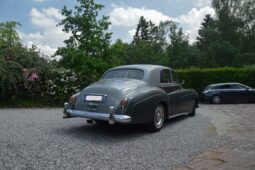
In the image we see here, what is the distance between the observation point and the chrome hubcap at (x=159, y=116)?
7.78 metres

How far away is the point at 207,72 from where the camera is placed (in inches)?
971

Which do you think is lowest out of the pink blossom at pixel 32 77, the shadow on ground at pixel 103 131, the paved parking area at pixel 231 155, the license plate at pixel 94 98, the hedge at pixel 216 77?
the paved parking area at pixel 231 155

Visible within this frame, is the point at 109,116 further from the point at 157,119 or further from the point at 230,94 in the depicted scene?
the point at 230,94

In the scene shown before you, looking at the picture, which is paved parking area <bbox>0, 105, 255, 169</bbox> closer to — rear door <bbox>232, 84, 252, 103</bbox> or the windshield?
the windshield

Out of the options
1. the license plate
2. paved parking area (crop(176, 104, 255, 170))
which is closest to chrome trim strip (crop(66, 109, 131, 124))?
the license plate

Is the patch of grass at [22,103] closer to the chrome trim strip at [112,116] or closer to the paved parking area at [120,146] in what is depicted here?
the paved parking area at [120,146]

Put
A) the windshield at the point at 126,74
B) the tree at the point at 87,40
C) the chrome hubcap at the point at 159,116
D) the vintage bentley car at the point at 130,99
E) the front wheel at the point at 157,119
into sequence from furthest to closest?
the tree at the point at 87,40 < the windshield at the point at 126,74 < the chrome hubcap at the point at 159,116 < the front wheel at the point at 157,119 < the vintage bentley car at the point at 130,99

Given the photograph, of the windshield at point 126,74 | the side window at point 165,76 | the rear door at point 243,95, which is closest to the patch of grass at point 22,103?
the windshield at point 126,74

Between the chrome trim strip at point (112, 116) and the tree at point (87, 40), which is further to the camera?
the tree at point (87, 40)

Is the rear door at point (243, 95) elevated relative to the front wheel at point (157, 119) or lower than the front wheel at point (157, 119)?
elevated

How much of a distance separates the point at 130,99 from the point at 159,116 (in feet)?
4.33

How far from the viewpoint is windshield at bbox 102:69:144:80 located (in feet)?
26.8

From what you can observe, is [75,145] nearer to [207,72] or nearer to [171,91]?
[171,91]

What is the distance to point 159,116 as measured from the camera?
798 cm
